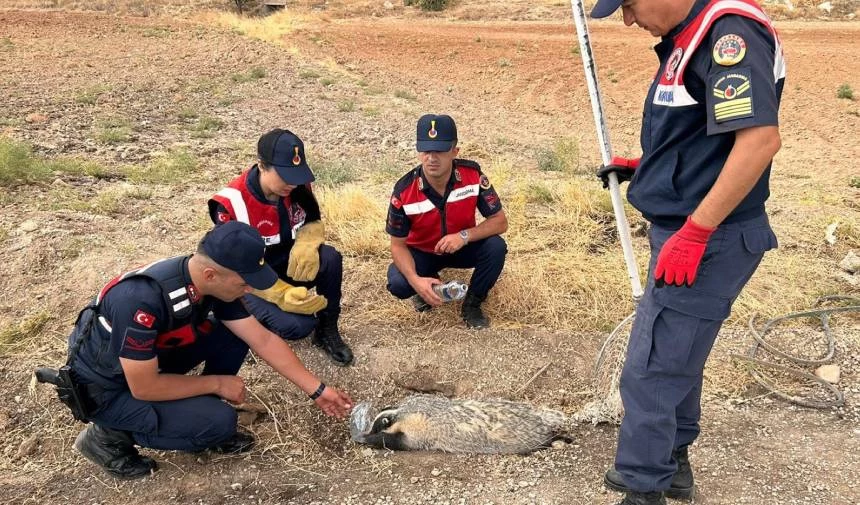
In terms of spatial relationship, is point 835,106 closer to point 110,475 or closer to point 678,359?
point 678,359

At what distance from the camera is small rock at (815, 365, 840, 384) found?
3.21 meters

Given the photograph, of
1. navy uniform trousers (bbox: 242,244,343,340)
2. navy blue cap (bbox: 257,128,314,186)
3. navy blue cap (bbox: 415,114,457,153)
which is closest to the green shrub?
navy uniform trousers (bbox: 242,244,343,340)

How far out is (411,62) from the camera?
14.6 m

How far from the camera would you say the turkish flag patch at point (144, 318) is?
2.43 metres

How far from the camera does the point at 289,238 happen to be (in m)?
3.54

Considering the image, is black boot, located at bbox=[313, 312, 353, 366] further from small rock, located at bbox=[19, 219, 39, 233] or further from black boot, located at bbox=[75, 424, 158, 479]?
small rock, located at bbox=[19, 219, 39, 233]

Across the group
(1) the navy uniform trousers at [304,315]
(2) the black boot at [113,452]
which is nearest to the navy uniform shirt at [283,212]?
(1) the navy uniform trousers at [304,315]

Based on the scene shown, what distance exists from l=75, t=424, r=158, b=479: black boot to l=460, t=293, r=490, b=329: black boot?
1945mm

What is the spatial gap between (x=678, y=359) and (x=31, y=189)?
19.0ft

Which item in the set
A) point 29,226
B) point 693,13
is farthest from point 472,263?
point 29,226

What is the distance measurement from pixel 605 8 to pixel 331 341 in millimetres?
2394

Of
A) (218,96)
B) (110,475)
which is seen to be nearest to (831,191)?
(110,475)

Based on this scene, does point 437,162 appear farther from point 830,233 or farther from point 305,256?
point 830,233

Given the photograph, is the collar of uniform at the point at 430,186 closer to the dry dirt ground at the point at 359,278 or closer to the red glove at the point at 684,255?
the dry dirt ground at the point at 359,278
